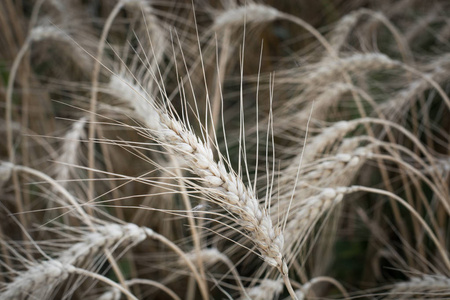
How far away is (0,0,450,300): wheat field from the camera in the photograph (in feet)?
2.49

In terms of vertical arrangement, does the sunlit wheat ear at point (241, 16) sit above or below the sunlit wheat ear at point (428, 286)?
above

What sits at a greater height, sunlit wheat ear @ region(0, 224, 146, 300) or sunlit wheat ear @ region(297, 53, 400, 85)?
sunlit wheat ear @ region(297, 53, 400, 85)

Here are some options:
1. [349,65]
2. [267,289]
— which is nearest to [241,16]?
[349,65]

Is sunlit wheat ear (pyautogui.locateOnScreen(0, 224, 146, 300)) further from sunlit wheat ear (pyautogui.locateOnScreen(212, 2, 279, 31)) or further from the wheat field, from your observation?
sunlit wheat ear (pyautogui.locateOnScreen(212, 2, 279, 31))

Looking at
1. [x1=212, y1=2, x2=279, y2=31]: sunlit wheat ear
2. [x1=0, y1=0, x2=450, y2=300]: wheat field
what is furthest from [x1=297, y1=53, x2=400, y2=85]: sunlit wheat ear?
[x1=212, y1=2, x2=279, y2=31]: sunlit wheat ear

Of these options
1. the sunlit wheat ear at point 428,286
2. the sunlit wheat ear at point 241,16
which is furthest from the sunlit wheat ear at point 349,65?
the sunlit wheat ear at point 428,286

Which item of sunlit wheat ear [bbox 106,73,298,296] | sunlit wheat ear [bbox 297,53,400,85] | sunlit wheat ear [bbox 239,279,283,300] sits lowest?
sunlit wheat ear [bbox 239,279,283,300]

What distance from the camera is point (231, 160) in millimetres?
1448

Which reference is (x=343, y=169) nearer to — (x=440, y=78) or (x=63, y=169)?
(x=440, y=78)

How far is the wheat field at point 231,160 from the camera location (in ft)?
2.49

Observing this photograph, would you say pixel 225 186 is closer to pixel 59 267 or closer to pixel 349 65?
pixel 59 267

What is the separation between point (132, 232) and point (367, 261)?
0.85 meters

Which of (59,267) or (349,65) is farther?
(349,65)

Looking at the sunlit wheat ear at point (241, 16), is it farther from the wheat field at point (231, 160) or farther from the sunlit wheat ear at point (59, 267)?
the sunlit wheat ear at point (59, 267)
